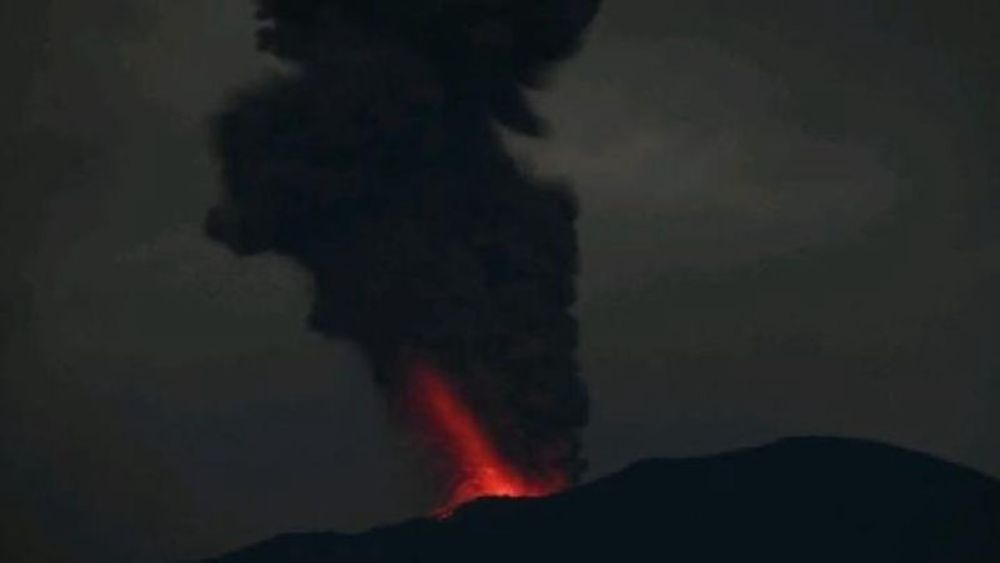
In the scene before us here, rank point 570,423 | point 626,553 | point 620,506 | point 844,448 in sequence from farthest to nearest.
→ 1. point 844,448
2. point 620,506
3. point 626,553
4. point 570,423

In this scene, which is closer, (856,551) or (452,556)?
(452,556)

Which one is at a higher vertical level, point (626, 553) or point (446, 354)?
point (446, 354)

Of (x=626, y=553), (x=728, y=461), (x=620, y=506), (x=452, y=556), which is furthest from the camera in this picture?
(x=728, y=461)

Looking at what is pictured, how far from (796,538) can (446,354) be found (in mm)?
43950

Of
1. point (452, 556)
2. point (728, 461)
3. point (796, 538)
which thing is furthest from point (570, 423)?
point (728, 461)

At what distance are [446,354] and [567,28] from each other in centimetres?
760

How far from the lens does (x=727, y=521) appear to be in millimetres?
74375

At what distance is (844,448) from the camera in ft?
338

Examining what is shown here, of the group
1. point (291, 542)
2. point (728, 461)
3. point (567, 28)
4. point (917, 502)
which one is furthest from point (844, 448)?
point (567, 28)

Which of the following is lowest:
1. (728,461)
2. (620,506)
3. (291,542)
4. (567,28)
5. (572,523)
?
(291,542)

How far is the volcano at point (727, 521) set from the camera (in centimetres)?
6184

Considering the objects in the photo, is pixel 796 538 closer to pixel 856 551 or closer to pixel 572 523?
pixel 856 551

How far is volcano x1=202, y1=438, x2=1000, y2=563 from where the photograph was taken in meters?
61.8

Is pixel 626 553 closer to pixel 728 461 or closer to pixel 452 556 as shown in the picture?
pixel 452 556
